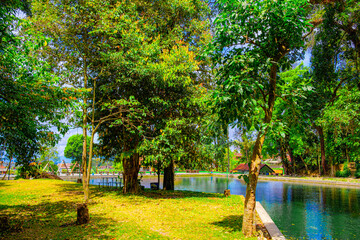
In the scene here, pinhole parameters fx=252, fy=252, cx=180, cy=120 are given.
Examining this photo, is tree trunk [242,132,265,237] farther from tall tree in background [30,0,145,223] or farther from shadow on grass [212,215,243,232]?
tall tree in background [30,0,145,223]

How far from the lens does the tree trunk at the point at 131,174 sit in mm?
13461

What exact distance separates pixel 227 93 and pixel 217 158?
9.26 metres

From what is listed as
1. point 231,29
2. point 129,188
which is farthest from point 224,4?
point 129,188

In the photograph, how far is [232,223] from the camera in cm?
725

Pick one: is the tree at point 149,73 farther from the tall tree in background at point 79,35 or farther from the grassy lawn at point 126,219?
the grassy lawn at point 126,219

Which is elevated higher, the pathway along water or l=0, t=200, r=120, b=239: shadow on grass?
l=0, t=200, r=120, b=239: shadow on grass

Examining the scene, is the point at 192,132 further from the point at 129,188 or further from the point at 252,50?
Answer: the point at 252,50

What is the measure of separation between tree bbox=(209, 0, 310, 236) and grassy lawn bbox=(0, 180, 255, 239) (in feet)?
5.00

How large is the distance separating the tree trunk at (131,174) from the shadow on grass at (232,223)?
6.71 metres

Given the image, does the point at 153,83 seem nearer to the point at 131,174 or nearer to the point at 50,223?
the point at 131,174

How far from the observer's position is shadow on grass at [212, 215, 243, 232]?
669 cm

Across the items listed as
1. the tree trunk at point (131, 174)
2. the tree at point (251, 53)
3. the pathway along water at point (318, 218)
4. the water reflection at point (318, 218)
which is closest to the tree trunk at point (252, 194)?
the tree at point (251, 53)

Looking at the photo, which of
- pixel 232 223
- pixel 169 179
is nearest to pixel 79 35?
pixel 169 179

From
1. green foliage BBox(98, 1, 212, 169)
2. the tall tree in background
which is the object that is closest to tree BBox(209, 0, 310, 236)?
green foliage BBox(98, 1, 212, 169)
